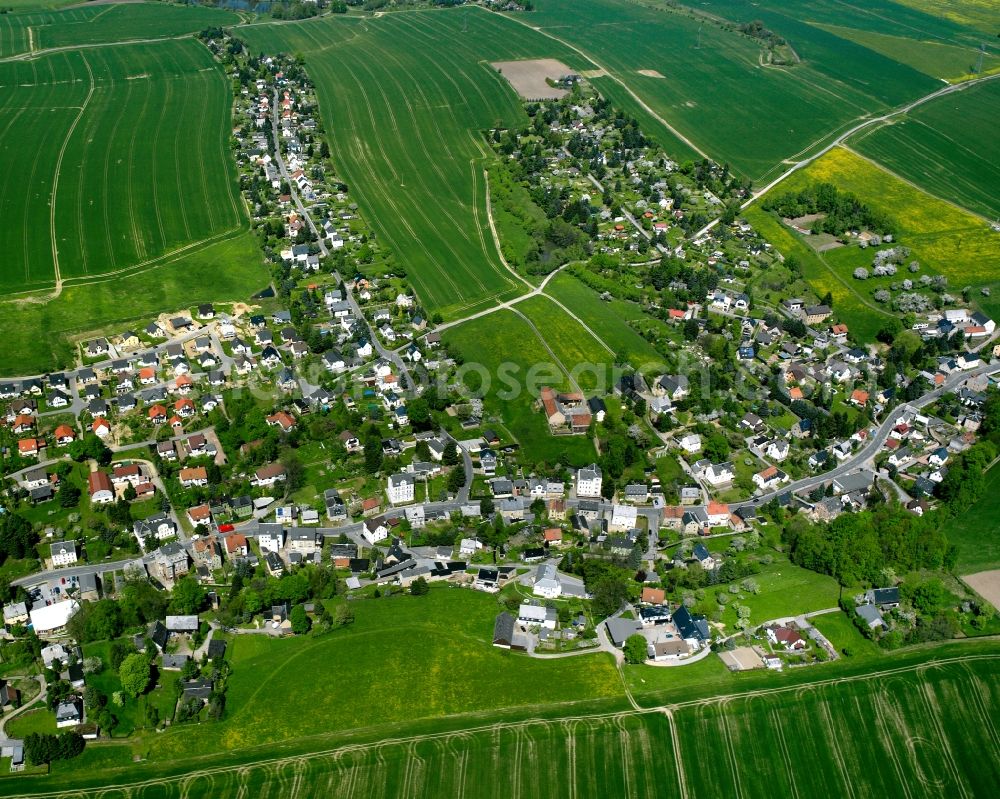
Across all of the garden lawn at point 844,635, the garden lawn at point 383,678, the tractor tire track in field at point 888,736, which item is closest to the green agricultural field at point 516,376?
the garden lawn at point 383,678

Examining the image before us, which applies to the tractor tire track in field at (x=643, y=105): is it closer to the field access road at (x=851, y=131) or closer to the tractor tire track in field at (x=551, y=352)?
the field access road at (x=851, y=131)

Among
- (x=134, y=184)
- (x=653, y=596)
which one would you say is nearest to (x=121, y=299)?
(x=134, y=184)

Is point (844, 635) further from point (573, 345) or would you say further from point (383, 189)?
point (383, 189)

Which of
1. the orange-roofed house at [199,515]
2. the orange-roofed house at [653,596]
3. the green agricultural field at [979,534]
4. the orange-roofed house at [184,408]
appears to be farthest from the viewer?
the orange-roofed house at [184,408]

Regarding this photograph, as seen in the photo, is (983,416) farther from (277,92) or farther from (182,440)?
(277,92)

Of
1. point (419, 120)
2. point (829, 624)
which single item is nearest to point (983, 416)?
point (829, 624)

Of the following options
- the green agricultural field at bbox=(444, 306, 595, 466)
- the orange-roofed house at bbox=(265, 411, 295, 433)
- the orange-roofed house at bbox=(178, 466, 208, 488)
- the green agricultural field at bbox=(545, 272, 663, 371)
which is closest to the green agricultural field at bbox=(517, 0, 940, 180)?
the green agricultural field at bbox=(545, 272, 663, 371)
